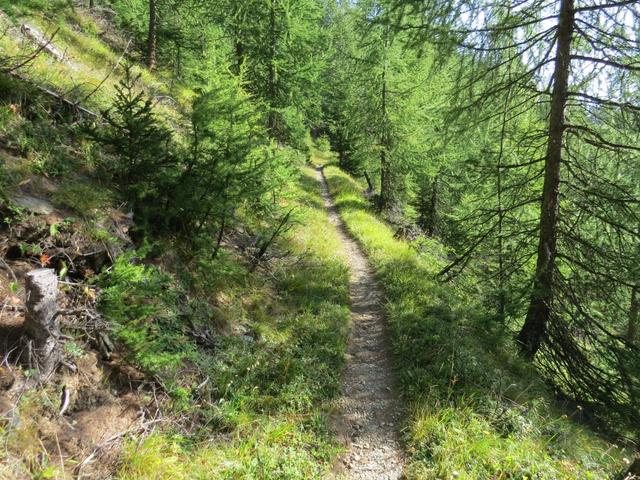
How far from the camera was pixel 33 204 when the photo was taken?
4.18m

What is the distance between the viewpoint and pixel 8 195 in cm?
402

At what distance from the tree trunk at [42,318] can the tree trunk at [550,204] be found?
723 centimetres

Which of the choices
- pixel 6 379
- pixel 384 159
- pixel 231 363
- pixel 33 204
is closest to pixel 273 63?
pixel 384 159

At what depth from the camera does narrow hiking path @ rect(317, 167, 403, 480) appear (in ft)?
15.0

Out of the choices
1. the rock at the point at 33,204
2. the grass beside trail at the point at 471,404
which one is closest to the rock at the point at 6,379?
the rock at the point at 33,204

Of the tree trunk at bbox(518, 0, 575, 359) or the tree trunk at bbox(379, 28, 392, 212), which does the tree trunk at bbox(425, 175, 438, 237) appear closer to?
the tree trunk at bbox(379, 28, 392, 212)

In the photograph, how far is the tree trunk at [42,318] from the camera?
3.15m

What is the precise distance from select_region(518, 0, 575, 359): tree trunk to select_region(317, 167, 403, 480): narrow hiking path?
3.02 m

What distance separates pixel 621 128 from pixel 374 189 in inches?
850

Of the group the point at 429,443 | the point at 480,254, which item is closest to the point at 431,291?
the point at 480,254

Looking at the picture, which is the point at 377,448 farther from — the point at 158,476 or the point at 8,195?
the point at 8,195

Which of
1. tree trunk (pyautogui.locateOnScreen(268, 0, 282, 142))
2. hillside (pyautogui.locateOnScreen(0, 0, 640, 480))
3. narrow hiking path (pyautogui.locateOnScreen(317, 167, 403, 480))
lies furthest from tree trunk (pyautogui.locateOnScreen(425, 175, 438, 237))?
narrow hiking path (pyautogui.locateOnScreen(317, 167, 403, 480))

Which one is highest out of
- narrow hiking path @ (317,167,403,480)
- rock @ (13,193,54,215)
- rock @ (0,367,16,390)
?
rock @ (13,193,54,215)

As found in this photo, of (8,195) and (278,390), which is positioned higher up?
(8,195)
